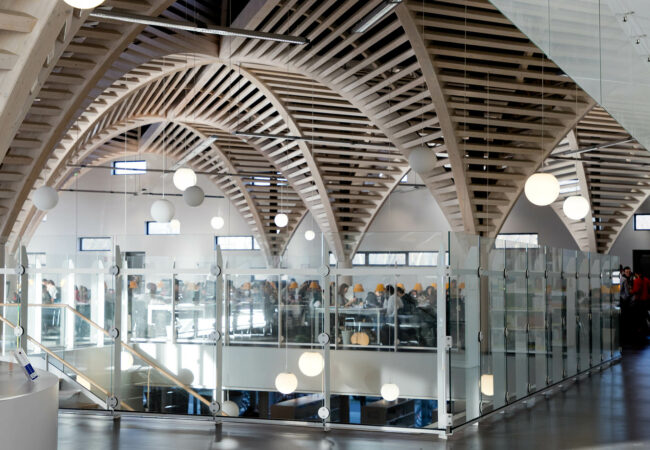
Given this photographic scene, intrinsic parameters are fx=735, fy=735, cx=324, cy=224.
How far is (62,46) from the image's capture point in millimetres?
6875

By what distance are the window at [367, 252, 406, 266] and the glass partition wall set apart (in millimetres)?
24

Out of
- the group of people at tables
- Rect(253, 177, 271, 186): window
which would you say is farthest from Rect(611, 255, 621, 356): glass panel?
Rect(253, 177, 271, 186): window

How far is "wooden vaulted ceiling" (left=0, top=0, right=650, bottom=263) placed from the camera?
9359mm

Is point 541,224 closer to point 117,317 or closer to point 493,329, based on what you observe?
point 493,329

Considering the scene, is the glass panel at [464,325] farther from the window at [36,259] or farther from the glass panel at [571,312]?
the window at [36,259]

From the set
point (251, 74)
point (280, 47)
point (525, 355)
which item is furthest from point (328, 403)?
point (251, 74)

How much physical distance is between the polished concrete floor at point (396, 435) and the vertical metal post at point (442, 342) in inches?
12.0

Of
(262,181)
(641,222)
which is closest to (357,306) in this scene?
(262,181)

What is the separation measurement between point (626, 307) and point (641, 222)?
7.52m

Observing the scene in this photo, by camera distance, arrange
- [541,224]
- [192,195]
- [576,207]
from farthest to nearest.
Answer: [541,224]
[192,195]
[576,207]

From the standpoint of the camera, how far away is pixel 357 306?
7133 millimetres

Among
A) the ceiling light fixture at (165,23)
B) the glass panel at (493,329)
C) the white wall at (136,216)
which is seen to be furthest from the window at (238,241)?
the glass panel at (493,329)

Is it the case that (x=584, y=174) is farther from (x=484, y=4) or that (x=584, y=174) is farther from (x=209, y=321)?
(x=209, y=321)

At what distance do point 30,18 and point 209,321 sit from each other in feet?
11.5
